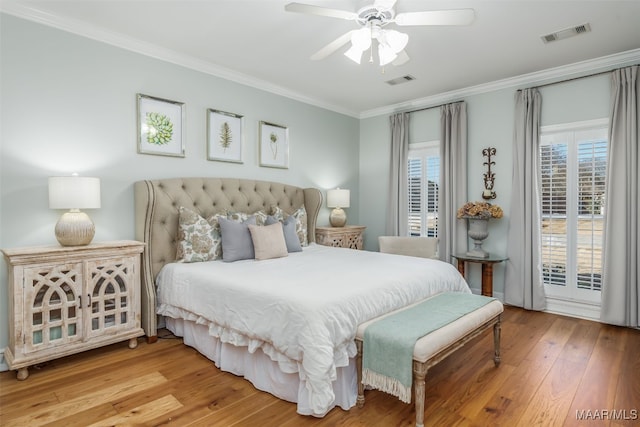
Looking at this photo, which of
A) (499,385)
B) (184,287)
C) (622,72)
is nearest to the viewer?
(499,385)

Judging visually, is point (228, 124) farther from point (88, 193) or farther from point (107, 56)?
point (88, 193)

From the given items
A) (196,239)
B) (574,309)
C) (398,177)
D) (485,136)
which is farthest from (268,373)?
(485,136)

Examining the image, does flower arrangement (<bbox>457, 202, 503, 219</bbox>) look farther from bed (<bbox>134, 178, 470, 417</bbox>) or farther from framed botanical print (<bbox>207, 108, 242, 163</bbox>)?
framed botanical print (<bbox>207, 108, 242, 163</bbox>)

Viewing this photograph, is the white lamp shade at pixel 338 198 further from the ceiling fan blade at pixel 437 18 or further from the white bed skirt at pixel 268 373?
the ceiling fan blade at pixel 437 18

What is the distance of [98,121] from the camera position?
117 inches

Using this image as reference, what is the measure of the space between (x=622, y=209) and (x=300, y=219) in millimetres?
3233

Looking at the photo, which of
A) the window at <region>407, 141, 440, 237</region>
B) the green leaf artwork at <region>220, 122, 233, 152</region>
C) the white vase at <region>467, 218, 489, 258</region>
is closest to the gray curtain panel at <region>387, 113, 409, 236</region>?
the window at <region>407, 141, 440, 237</region>

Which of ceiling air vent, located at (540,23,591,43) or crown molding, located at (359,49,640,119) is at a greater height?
ceiling air vent, located at (540,23,591,43)

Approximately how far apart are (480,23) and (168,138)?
9.60 feet

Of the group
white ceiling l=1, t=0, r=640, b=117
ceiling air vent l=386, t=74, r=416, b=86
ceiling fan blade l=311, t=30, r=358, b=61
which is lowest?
ceiling fan blade l=311, t=30, r=358, b=61

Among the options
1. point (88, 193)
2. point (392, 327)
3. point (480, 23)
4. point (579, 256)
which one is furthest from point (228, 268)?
point (579, 256)

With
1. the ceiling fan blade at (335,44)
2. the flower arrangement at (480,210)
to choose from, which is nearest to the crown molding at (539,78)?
the flower arrangement at (480,210)

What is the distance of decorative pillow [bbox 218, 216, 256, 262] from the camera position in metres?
3.15

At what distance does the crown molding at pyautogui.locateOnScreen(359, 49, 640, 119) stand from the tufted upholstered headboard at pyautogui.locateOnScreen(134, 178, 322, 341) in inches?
97.3
